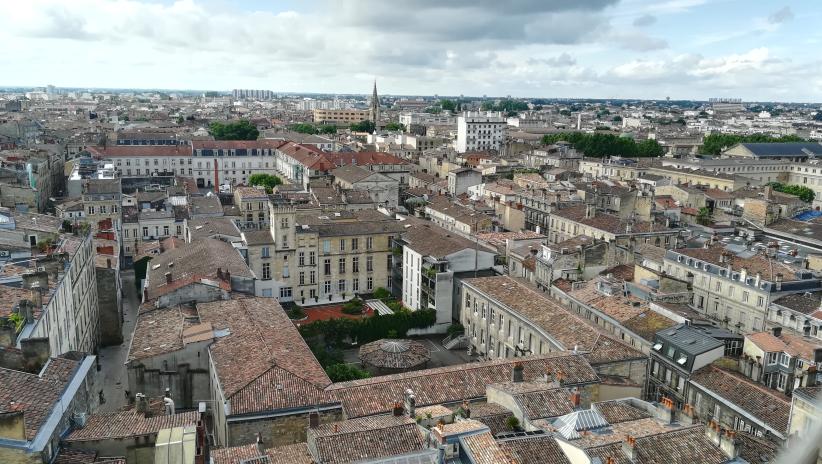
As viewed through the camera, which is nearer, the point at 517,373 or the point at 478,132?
the point at 517,373

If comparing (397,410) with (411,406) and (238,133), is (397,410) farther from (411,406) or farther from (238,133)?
(238,133)

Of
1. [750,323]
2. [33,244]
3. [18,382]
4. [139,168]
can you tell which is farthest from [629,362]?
[139,168]

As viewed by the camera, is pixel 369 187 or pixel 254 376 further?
pixel 369 187

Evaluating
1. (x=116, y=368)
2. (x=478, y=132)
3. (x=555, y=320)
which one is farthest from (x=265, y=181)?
(x=478, y=132)

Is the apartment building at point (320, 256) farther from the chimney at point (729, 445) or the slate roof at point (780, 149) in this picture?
the slate roof at point (780, 149)

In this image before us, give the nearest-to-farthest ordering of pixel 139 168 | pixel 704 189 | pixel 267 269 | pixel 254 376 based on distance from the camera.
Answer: pixel 254 376, pixel 267 269, pixel 704 189, pixel 139 168

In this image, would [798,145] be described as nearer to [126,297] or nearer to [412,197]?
[412,197]

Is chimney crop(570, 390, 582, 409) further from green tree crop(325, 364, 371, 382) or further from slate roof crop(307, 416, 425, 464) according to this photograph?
green tree crop(325, 364, 371, 382)

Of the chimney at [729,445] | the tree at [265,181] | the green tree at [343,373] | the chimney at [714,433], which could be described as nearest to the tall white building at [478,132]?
the tree at [265,181]
